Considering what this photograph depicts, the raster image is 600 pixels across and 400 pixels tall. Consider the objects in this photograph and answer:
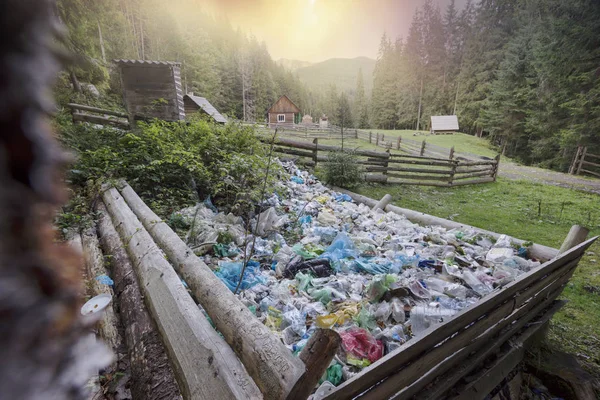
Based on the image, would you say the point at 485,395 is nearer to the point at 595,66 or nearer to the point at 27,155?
the point at 27,155

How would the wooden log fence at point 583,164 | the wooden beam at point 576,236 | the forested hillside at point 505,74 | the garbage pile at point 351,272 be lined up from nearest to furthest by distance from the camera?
the garbage pile at point 351,272
the wooden beam at point 576,236
the wooden log fence at point 583,164
the forested hillside at point 505,74

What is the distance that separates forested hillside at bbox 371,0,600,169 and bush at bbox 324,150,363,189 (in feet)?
47.5

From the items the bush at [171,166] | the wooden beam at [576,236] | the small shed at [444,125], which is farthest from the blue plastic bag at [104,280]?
the small shed at [444,125]

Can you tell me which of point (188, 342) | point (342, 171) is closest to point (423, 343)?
point (188, 342)

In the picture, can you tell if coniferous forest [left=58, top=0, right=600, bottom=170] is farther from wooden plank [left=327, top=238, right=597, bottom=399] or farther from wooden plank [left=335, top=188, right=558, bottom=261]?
wooden plank [left=335, top=188, right=558, bottom=261]

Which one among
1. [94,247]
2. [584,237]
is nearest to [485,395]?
[584,237]

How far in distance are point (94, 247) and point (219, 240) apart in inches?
56.6

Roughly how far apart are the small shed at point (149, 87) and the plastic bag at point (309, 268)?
22.2 feet

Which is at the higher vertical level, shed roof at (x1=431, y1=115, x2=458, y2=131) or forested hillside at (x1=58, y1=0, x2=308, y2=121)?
forested hillside at (x1=58, y1=0, x2=308, y2=121)

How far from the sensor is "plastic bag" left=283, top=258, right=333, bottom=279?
3520 mm

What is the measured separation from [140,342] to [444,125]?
36442mm

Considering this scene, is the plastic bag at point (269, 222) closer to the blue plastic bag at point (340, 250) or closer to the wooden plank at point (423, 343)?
the blue plastic bag at point (340, 250)

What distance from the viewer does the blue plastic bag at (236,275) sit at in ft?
10.1

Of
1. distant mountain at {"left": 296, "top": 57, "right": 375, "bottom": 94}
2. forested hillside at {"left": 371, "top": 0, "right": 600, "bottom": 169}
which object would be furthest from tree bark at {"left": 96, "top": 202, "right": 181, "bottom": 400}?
distant mountain at {"left": 296, "top": 57, "right": 375, "bottom": 94}
